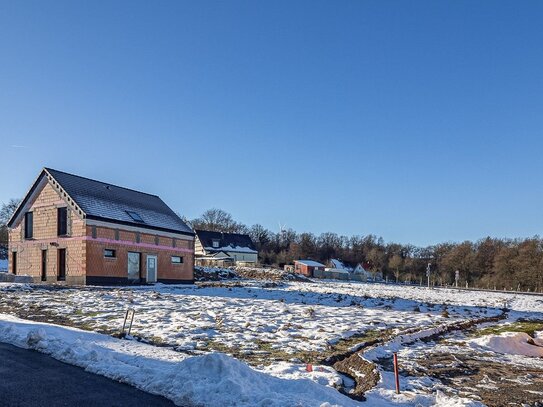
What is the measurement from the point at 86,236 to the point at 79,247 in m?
0.97

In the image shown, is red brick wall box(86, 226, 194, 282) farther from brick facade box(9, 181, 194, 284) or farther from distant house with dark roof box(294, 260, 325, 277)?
distant house with dark roof box(294, 260, 325, 277)

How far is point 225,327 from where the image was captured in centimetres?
1446

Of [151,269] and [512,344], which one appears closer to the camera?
[512,344]

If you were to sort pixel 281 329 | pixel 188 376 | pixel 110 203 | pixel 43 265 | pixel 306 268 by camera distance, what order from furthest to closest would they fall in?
pixel 306 268, pixel 110 203, pixel 43 265, pixel 281 329, pixel 188 376

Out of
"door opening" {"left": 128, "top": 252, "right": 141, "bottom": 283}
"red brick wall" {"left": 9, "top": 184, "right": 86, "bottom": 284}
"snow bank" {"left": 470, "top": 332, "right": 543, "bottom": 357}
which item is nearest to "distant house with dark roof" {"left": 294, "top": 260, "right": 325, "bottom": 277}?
"door opening" {"left": 128, "top": 252, "right": 141, "bottom": 283}

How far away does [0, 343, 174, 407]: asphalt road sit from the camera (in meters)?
6.61

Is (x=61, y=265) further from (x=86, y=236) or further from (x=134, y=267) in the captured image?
(x=134, y=267)

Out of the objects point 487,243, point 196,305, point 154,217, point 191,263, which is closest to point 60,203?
point 154,217

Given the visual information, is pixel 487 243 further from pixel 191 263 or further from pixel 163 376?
pixel 163 376

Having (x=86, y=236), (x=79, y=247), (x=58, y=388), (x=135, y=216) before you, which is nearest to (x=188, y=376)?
(x=58, y=388)

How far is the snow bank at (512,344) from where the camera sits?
1339cm

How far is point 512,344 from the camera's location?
46.0ft

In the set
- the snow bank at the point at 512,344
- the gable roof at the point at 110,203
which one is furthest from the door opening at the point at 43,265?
the snow bank at the point at 512,344

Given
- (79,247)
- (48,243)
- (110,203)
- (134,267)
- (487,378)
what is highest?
(110,203)
